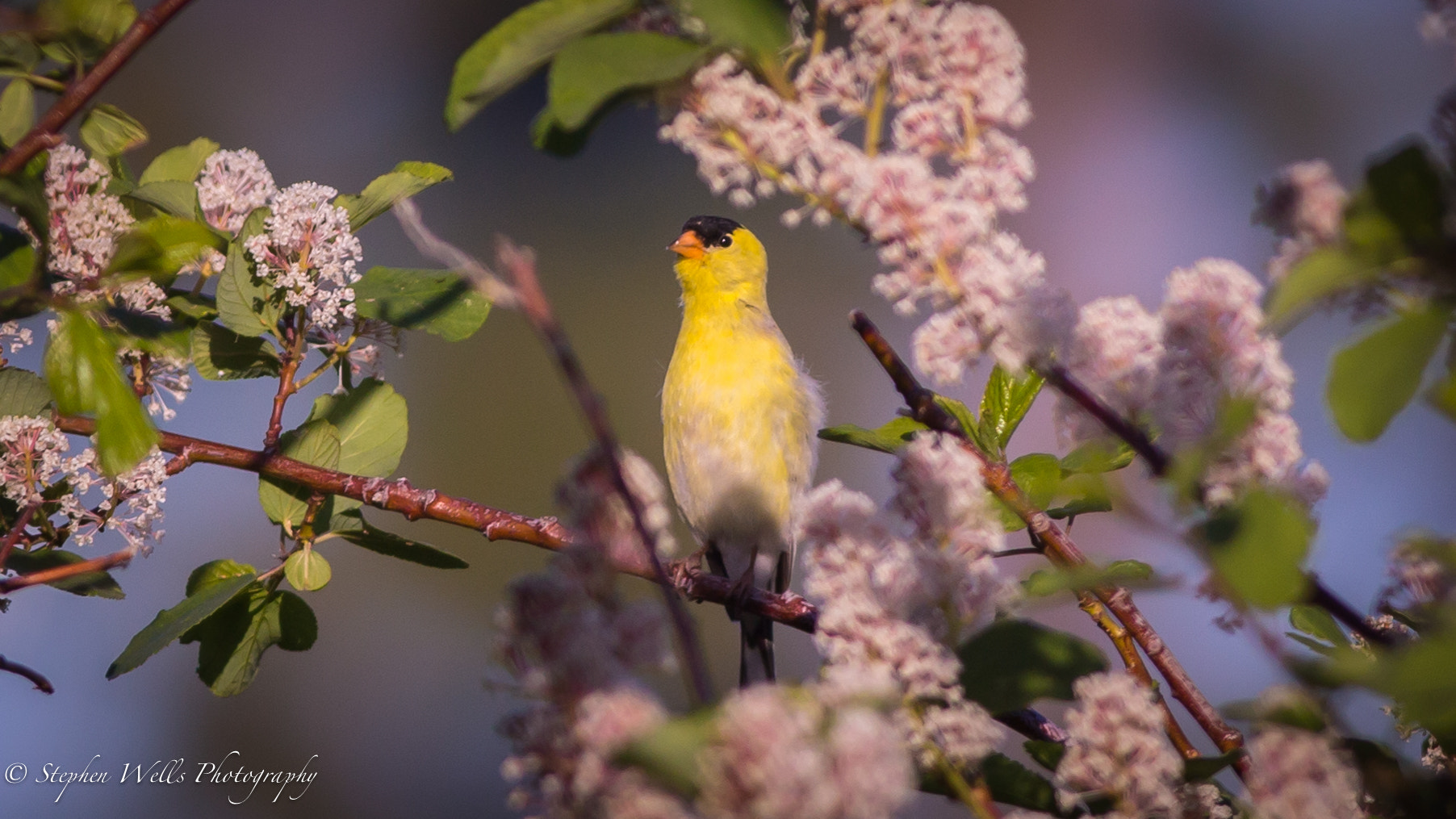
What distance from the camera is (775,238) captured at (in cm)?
748

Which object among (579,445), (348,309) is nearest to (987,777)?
(348,309)

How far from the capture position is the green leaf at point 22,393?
1.18 m

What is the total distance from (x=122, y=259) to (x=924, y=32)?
62 cm

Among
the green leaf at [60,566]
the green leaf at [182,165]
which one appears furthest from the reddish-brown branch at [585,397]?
the green leaf at [182,165]

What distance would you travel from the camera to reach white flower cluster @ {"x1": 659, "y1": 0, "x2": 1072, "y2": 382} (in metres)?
0.61

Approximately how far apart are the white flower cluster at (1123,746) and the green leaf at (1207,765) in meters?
0.06

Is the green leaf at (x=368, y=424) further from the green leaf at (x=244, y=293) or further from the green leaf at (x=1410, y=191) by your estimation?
the green leaf at (x=1410, y=191)

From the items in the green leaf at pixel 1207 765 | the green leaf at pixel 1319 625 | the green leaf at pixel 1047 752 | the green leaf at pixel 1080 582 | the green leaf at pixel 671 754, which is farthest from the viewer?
the green leaf at pixel 1319 625

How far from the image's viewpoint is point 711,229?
12.1 feet

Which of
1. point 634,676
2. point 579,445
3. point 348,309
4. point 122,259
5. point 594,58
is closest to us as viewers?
point 634,676

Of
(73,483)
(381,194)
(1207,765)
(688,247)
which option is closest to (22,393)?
(73,483)

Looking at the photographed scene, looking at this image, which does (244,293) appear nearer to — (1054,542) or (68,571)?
(68,571)

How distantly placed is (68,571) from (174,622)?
276 mm

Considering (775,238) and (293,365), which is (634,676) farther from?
→ (775,238)
